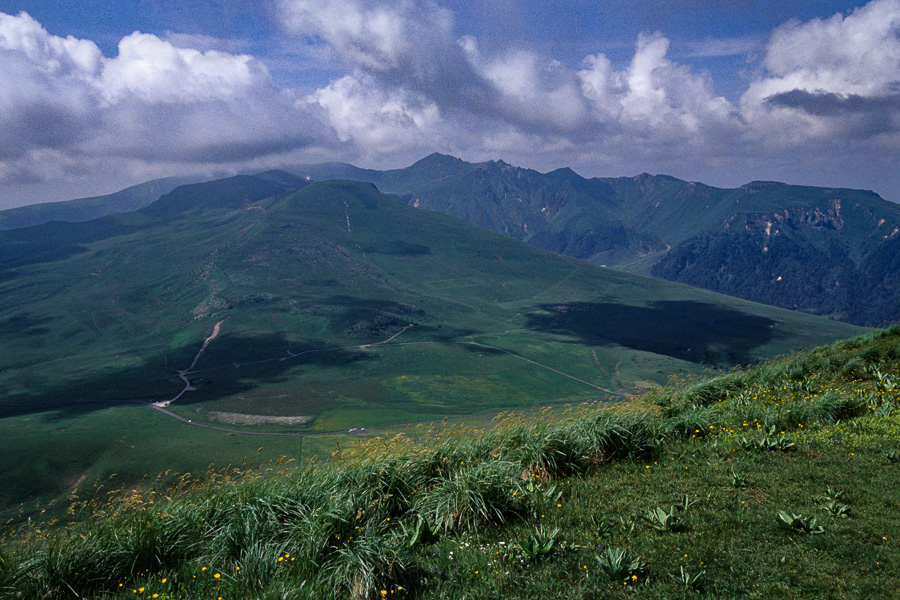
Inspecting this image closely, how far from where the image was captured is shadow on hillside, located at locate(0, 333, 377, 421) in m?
151

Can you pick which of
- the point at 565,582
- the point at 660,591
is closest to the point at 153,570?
the point at 565,582

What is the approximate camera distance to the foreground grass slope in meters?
7.52

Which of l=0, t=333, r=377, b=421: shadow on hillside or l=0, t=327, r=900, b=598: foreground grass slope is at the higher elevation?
l=0, t=327, r=900, b=598: foreground grass slope

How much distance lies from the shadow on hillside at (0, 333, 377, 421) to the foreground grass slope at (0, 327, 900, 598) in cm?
16119

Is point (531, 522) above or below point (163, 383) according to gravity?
above

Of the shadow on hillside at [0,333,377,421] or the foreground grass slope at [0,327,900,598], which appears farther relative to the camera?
the shadow on hillside at [0,333,377,421]

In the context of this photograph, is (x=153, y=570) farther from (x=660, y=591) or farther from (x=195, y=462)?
(x=195, y=462)

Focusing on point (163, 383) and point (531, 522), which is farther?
point (163, 383)

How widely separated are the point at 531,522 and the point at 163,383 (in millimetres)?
188587

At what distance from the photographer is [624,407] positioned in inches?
594

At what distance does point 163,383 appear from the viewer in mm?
169000

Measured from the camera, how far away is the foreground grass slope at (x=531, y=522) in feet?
24.7

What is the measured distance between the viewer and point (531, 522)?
928cm

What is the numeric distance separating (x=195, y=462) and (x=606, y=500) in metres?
109
